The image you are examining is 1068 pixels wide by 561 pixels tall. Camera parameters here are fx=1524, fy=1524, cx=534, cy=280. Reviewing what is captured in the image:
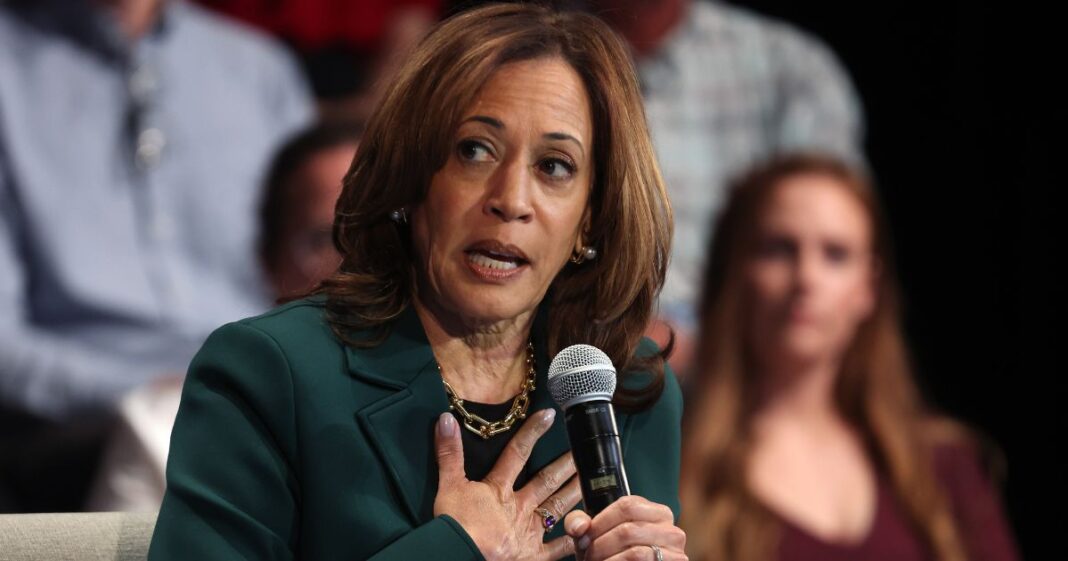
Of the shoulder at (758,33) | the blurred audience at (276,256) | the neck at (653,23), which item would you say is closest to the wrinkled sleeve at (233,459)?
the blurred audience at (276,256)

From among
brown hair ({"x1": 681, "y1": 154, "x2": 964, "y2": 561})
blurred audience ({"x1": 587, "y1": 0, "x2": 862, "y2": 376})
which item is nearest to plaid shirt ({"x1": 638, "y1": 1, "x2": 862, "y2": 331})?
blurred audience ({"x1": 587, "y1": 0, "x2": 862, "y2": 376})

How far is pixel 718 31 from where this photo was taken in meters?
3.94

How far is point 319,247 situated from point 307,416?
1.56 m

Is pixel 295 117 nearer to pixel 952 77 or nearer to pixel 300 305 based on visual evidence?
pixel 952 77

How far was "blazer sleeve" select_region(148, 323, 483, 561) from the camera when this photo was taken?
136cm

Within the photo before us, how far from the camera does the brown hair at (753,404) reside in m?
2.80

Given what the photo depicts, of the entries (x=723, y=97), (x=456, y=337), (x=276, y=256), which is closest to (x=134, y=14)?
(x=276, y=256)

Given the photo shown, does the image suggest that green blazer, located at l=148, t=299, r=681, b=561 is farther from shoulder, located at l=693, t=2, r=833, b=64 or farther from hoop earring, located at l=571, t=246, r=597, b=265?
shoulder, located at l=693, t=2, r=833, b=64

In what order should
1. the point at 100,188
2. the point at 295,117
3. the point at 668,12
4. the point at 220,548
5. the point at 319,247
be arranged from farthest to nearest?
the point at 668,12 → the point at 295,117 → the point at 100,188 → the point at 319,247 → the point at 220,548

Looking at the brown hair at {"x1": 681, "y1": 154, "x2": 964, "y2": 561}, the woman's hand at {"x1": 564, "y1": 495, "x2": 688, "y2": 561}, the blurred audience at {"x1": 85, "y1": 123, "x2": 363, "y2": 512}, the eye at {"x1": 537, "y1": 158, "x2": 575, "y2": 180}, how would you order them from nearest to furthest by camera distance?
the woman's hand at {"x1": 564, "y1": 495, "x2": 688, "y2": 561}
the eye at {"x1": 537, "y1": 158, "x2": 575, "y2": 180}
the blurred audience at {"x1": 85, "y1": 123, "x2": 363, "y2": 512}
the brown hair at {"x1": 681, "y1": 154, "x2": 964, "y2": 561}

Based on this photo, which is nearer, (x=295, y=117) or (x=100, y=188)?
(x=100, y=188)

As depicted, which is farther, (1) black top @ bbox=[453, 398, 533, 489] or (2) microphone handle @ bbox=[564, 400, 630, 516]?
A: (1) black top @ bbox=[453, 398, 533, 489]

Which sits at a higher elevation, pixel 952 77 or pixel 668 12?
pixel 668 12

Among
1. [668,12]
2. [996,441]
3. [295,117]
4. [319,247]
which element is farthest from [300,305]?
[996,441]
